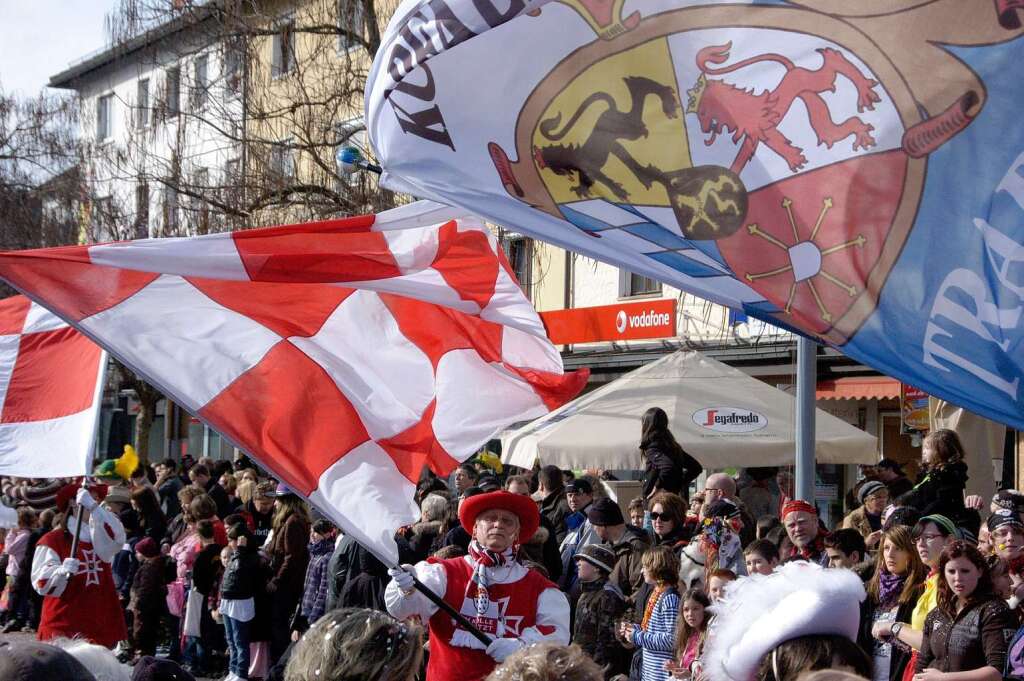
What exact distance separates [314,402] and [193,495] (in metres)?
6.71

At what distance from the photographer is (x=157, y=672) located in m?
3.02

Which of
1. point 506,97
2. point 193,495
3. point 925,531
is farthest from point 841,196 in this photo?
point 193,495

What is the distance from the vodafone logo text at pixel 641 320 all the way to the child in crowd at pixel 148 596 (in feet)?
37.8

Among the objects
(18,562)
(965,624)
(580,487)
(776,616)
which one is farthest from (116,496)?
(776,616)

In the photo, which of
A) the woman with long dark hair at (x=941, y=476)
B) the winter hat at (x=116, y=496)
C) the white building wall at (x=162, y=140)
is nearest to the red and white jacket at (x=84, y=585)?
the winter hat at (x=116, y=496)

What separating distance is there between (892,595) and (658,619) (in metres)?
1.31

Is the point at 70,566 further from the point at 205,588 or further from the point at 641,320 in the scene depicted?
the point at 641,320

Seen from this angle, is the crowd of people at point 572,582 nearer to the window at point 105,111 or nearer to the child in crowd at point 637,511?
the child in crowd at point 637,511

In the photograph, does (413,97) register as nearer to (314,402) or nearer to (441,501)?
(314,402)

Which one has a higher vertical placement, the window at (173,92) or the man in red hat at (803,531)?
the window at (173,92)

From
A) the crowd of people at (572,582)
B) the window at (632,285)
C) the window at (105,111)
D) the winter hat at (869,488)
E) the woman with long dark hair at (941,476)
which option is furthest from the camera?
the window at (105,111)

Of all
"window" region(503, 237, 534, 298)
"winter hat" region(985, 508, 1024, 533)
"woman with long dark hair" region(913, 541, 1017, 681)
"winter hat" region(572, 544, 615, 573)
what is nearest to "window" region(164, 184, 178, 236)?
"window" region(503, 237, 534, 298)

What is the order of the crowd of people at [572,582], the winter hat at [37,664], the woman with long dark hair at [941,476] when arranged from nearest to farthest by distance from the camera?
the winter hat at [37,664], the crowd of people at [572,582], the woman with long dark hair at [941,476]

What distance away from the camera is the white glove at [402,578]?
203 inches
